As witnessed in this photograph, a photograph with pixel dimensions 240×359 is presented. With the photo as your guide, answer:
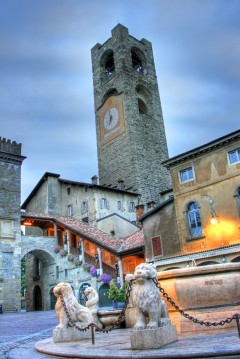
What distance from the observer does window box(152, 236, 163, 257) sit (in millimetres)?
20641

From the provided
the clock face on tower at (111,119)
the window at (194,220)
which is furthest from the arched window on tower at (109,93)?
the window at (194,220)

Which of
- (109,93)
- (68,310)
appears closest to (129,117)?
(109,93)

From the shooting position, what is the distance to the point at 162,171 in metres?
39.6

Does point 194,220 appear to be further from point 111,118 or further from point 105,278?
point 111,118

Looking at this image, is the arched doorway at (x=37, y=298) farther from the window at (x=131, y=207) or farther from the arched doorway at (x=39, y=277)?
the window at (x=131, y=207)

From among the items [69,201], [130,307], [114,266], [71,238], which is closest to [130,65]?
[69,201]

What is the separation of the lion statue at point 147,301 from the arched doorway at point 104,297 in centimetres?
1854

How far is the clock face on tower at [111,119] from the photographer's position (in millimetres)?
39875

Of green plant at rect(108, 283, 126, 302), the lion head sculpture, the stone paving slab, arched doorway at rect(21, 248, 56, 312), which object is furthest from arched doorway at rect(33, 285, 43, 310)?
the lion head sculpture

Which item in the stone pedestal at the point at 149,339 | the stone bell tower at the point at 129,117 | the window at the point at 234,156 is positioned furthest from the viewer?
the stone bell tower at the point at 129,117

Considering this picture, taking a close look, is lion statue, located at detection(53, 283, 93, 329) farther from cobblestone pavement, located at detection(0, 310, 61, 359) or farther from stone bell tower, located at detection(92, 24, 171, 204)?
stone bell tower, located at detection(92, 24, 171, 204)

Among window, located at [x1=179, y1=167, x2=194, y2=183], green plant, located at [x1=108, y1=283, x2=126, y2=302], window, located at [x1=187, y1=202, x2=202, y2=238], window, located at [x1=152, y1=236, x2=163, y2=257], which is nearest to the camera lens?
green plant, located at [x1=108, y1=283, x2=126, y2=302]

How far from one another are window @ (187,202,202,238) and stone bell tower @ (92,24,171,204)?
612 inches

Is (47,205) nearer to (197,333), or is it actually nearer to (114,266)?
(114,266)
